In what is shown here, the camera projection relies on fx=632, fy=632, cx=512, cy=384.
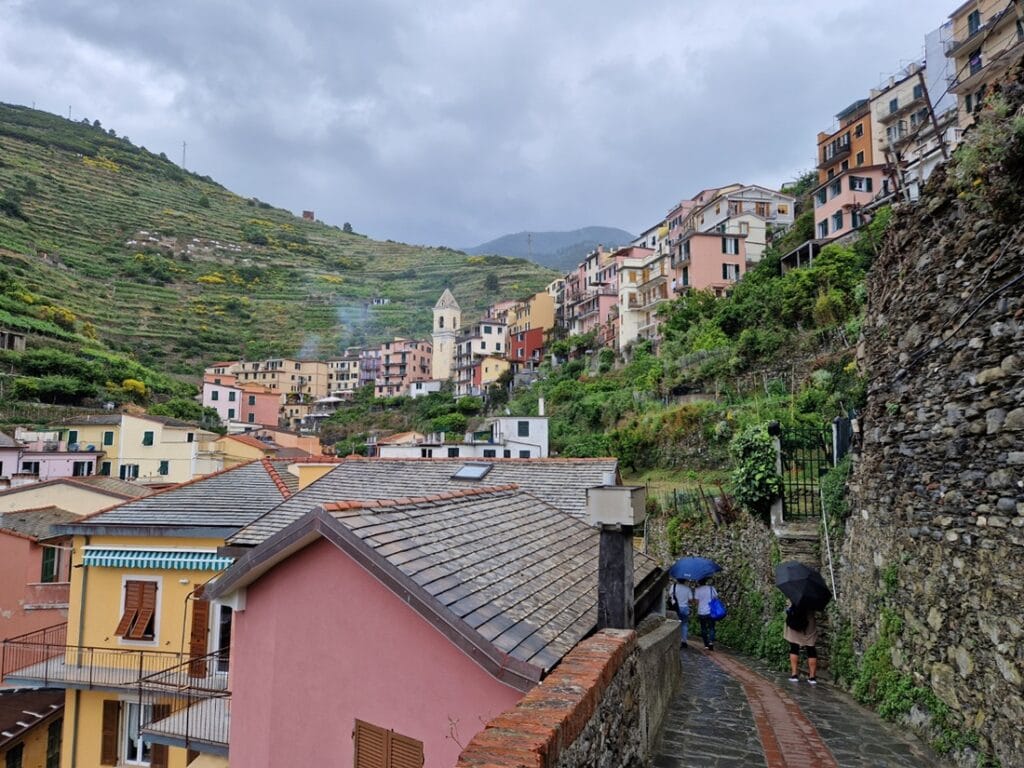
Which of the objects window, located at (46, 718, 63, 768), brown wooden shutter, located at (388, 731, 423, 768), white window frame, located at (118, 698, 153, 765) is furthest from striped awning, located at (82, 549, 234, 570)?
brown wooden shutter, located at (388, 731, 423, 768)

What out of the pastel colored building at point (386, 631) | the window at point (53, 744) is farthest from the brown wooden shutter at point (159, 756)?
the pastel colored building at point (386, 631)

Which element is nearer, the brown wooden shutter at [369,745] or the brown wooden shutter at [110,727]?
the brown wooden shutter at [369,745]

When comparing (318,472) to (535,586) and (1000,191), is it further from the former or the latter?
(1000,191)

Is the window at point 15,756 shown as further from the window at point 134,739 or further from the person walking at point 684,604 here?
the person walking at point 684,604

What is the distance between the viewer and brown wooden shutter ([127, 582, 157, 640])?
13.5 meters

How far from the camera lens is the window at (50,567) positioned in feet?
66.4

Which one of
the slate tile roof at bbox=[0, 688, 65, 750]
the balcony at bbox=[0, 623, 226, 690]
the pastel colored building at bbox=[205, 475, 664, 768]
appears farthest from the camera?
the slate tile roof at bbox=[0, 688, 65, 750]

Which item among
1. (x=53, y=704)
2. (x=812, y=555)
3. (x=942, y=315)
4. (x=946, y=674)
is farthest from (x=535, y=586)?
(x=53, y=704)

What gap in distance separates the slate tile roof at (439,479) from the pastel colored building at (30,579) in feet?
34.6

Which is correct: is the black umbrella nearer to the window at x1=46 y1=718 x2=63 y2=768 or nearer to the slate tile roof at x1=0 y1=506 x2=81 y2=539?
the window at x1=46 y1=718 x2=63 y2=768

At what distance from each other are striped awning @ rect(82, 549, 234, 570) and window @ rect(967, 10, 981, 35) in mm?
42824

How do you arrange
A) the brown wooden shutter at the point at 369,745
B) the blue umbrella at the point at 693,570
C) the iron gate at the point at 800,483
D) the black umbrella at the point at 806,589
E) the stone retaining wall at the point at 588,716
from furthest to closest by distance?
the blue umbrella at the point at 693,570
the iron gate at the point at 800,483
the black umbrella at the point at 806,589
the brown wooden shutter at the point at 369,745
the stone retaining wall at the point at 588,716

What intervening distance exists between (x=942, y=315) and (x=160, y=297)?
130 metres

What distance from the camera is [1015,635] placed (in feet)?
16.9
